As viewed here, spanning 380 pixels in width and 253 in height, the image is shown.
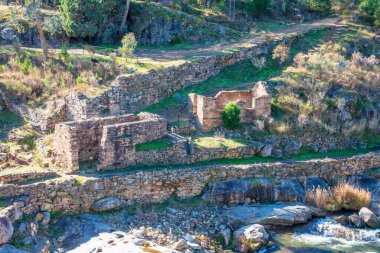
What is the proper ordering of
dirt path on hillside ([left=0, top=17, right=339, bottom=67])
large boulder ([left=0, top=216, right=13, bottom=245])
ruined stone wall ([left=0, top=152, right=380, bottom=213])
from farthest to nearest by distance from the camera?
1. dirt path on hillside ([left=0, top=17, right=339, bottom=67])
2. ruined stone wall ([left=0, top=152, right=380, bottom=213])
3. large boulder ([left=0, top=216, right=13, bottom=245])

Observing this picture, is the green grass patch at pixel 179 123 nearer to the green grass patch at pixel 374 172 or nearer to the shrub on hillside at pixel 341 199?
the shrub on hillside at pixel 341 199

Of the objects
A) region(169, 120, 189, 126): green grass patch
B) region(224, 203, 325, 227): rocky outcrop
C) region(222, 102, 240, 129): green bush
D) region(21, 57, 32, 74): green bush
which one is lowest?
region(224, 203, 325, 227): rocky outcrop

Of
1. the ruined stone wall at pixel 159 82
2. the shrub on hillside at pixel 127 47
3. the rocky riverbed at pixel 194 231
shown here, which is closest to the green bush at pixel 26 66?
the shrub on hillside at pixel 127 47

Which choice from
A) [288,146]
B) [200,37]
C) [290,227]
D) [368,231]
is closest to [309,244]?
[290,227]

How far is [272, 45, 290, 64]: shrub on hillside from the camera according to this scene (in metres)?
36.1

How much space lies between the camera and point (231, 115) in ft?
91.4

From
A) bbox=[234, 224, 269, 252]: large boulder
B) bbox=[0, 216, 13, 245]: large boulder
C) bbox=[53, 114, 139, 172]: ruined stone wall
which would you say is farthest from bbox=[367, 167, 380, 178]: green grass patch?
bbox=[0, 216, 13, 245]: large boulder

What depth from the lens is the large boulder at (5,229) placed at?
19141 mm

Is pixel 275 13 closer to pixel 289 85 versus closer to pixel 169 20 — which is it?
pixel 169 20

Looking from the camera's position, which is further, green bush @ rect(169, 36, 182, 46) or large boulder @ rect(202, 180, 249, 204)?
green bush @ rect(169, 36, 182, 46)

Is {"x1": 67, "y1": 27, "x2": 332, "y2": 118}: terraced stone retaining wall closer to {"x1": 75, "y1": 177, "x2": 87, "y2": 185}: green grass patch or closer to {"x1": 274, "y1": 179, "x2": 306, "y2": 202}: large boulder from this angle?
{"x1": 75, "y1": 177, "x2": 87, "y2": 185}: green grass patch

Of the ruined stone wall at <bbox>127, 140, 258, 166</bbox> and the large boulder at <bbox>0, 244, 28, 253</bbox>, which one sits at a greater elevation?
the ruined stone wall at <bbox>127, 140, 258, 166</bbox>

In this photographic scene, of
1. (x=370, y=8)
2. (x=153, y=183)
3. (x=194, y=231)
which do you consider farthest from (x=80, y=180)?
(x=370, y=8)

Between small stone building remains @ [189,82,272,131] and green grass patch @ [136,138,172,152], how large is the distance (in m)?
3.62
